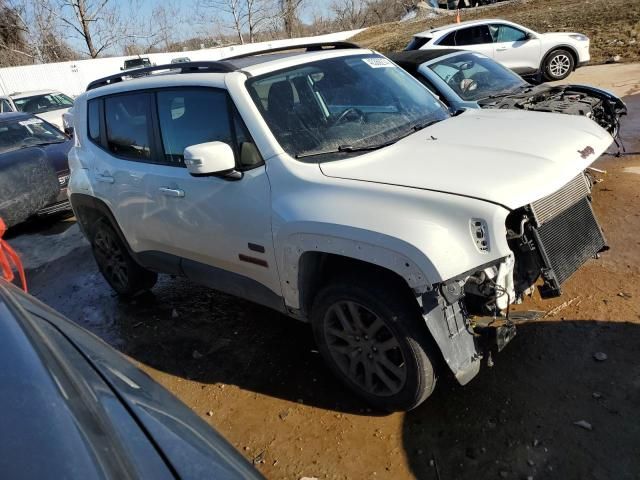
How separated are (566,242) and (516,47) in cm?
1143

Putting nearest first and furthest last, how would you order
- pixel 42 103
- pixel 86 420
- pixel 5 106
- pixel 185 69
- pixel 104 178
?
1. pixel 86 420
2. pixel 185 69
3. pixel 104 178
4. pixel 5 106
5. pixel 42 103

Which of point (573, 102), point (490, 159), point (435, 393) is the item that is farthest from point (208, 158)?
point (573, 102)

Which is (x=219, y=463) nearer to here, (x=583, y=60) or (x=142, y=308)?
(x=142, y=308)

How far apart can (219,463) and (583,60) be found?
14955mm

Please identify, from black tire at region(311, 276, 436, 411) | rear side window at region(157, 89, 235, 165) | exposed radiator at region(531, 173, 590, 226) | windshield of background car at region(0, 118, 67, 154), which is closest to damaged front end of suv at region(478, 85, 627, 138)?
exposed radiator at region(531, 173, 590, 226)

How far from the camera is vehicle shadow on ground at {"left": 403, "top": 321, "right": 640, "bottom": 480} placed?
254cm

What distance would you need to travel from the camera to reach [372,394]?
9.89 ft

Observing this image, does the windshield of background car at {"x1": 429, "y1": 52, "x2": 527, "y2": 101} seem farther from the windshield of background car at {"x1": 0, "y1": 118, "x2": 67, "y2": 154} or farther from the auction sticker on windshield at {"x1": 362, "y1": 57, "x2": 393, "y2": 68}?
the windshield of background car at {"x1": 0, "y1": 118, "x2": 67, "y2": 154}

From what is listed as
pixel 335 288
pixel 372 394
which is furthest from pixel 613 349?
pixel 335 288

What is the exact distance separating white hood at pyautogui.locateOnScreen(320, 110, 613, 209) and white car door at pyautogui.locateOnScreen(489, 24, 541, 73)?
408 inches

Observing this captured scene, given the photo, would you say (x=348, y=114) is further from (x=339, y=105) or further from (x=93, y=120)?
(x=93, y=120)

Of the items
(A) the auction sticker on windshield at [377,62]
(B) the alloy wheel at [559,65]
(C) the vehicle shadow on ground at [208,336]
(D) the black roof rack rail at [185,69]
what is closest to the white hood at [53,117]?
(C) the vehicle shadow on ground at [208,336]

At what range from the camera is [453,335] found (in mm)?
2598

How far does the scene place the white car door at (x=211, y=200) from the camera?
317 cm
